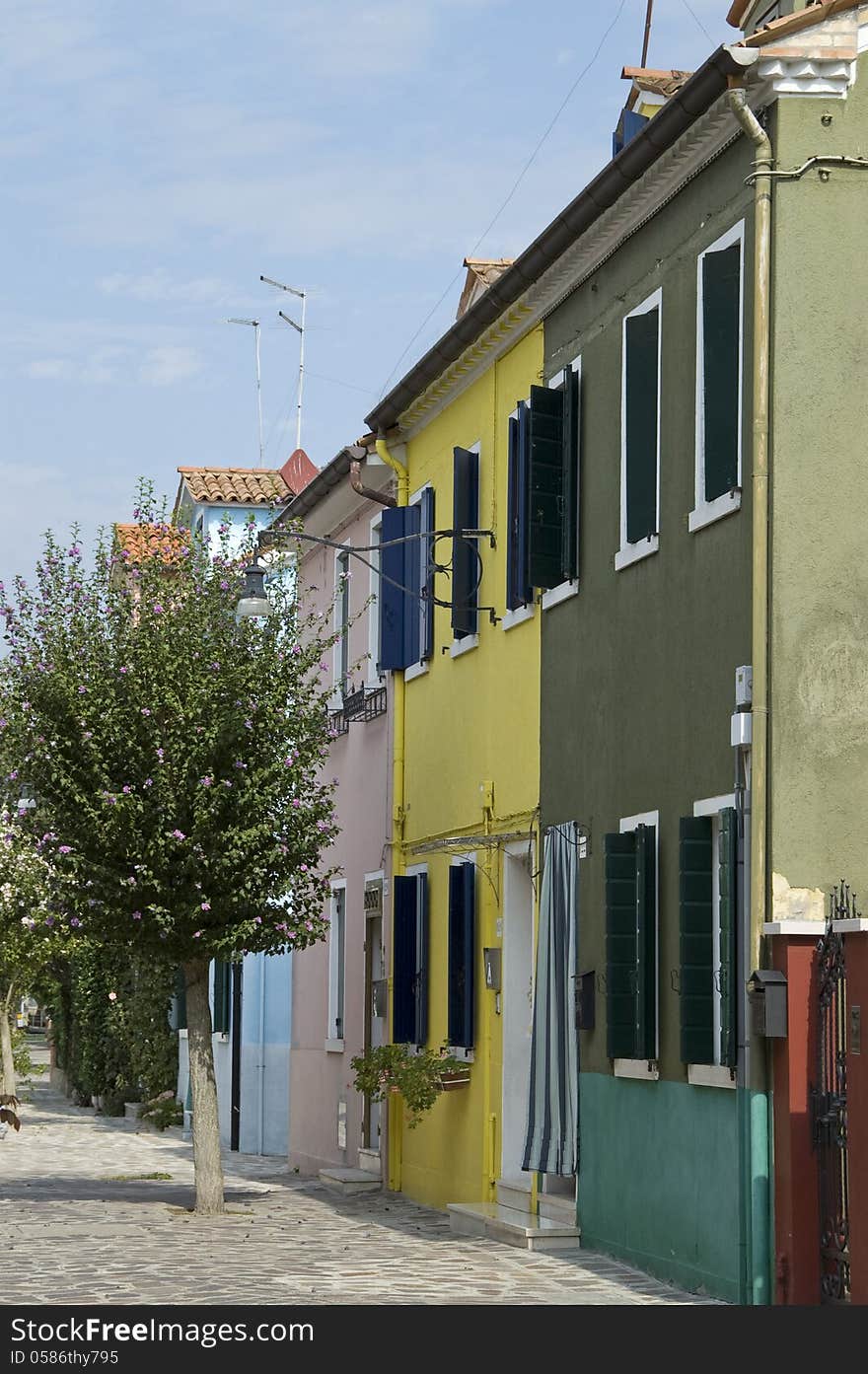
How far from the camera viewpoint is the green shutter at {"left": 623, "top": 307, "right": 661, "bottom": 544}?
46.2ft

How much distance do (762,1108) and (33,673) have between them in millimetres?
7773

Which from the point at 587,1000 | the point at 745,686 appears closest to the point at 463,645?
the point at 587,1000

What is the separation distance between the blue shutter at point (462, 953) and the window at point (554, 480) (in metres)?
3.21

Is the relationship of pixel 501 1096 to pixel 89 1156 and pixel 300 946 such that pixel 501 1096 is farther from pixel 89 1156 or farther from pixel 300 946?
pixel 89 1156

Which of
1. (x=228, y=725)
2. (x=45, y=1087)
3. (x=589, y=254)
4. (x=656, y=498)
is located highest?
(x=589, y=254)

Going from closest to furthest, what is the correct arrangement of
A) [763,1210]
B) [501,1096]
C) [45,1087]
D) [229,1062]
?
[763,1210] → [501,1096] → [229,1062] → [45,1087]

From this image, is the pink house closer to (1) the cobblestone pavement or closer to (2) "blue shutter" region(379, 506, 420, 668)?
(2) "blue shutter" region(379, 506, 420, 668)

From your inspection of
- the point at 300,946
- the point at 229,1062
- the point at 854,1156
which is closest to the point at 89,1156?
the point at 229,1062

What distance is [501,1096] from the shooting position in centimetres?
1741

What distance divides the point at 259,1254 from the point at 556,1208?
227 cm

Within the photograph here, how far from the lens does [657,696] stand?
1384 cm

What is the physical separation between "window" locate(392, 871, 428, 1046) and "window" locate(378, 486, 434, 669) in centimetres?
204

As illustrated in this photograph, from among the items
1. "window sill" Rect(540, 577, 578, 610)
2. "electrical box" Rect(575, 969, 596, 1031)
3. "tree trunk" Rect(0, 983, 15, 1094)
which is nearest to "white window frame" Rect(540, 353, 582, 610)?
"window sill" Rect(540, 577, 578, 610)

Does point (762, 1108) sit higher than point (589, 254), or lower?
lower
